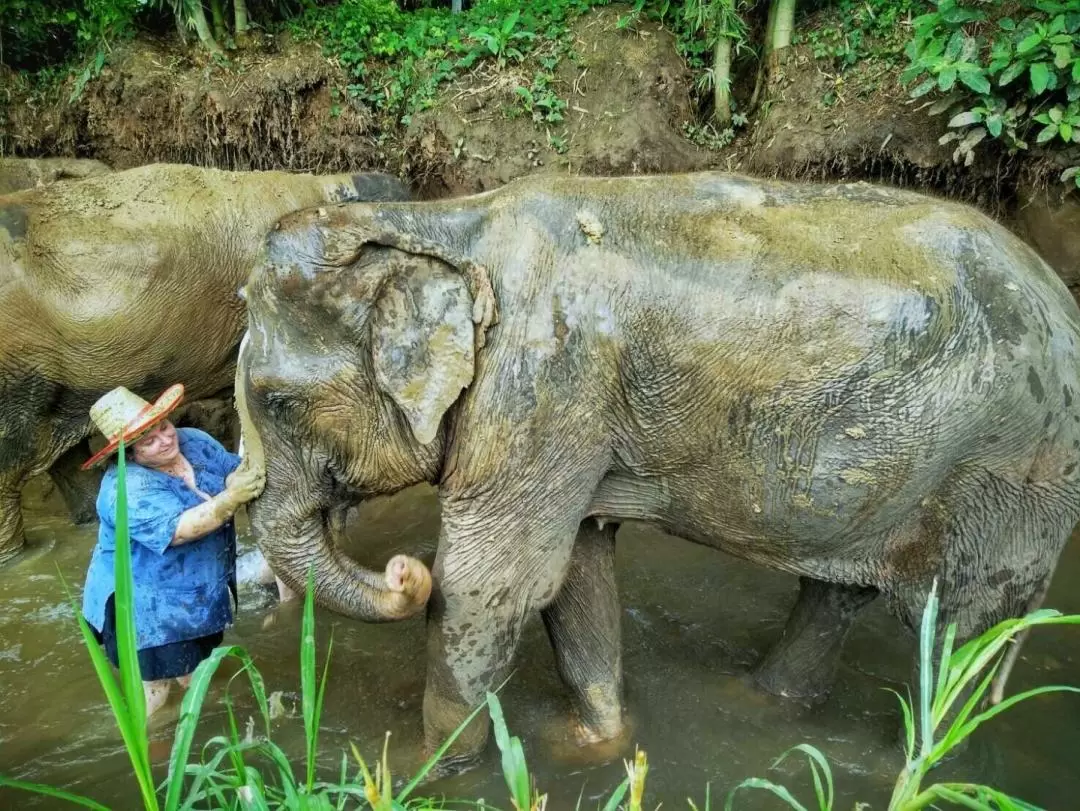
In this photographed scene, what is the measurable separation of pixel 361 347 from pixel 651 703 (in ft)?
5.82

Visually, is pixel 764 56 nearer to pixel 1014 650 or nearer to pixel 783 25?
pixel 783 25

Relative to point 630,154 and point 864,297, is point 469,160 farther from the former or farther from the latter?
point 864,297

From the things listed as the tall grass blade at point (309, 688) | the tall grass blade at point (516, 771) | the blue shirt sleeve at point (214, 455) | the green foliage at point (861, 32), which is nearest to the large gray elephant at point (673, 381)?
the blue shirt sleeve at point (214, 455)

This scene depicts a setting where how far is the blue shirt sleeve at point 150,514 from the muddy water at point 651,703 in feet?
1.25

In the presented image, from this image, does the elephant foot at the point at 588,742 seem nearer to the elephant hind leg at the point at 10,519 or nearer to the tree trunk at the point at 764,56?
the elephant hind leg at the point at 10,519

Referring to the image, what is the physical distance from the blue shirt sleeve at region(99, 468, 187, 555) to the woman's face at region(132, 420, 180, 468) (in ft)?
0.27

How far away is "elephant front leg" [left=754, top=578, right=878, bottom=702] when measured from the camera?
322cm

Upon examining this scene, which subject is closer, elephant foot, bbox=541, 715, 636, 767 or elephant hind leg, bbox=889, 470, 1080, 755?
elephant hind leg, bbox=889, 470, 1080, 755

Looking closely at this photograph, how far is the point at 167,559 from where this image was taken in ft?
9.79

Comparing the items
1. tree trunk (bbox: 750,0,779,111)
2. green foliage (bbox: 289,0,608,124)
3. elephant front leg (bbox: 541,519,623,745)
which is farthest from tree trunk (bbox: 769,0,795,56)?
elephant front leg (bbox: 541,519,623,745)

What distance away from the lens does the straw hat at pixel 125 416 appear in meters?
2.79

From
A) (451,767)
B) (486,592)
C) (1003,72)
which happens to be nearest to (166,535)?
(486,592)

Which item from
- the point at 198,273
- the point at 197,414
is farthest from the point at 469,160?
the point at 197,414

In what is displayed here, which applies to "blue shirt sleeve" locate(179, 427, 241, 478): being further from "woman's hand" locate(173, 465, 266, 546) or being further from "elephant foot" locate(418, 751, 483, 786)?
"elephant foot" locate(418, 751, 483, 786)
